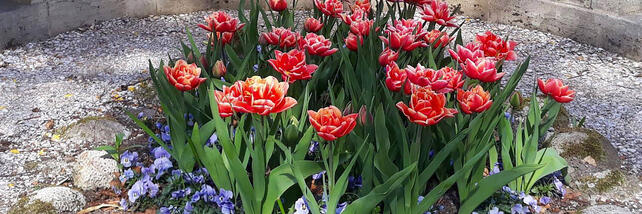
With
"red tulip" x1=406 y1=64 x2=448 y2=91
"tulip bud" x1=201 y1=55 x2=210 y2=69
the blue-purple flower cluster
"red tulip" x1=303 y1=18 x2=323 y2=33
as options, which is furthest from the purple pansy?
"red tulip" x1=406 y1=64 x2=448 y2=91

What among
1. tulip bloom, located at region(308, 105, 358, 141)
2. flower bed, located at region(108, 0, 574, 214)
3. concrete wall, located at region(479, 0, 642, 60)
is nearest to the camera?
tulip bloom, located at region(308, 105, 358, 141)

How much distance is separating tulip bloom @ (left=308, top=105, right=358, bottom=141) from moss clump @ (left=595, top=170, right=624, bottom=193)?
53.8 inches

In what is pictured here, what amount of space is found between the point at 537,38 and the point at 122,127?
295 centimetres

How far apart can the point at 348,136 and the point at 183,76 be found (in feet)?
1.84

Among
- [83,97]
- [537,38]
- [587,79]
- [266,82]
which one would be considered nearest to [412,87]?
[266,82]

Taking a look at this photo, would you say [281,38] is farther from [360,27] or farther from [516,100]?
[516,100]

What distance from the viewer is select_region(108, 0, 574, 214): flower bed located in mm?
1917

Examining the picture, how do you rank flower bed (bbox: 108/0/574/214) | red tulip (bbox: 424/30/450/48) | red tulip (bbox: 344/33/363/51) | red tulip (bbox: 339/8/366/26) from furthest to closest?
red tulip (bbox: 339/8/366/26) → red tulip (bbox: 424/30/450/48) → red tulip (bbox: 344/33/363/51) → flower bed (bbox: 108/0/574/214)

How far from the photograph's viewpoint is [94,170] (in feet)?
8.23

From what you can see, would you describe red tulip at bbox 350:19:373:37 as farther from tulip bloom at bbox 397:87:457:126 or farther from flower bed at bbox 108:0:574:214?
tulip bloom at bbox 397:87:457:126

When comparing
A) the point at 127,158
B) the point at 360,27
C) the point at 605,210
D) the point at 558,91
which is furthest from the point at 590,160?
the point at 127,158

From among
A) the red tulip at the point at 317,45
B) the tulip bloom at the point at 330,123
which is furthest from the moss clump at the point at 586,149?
the tulip bloom at the point at 330,123

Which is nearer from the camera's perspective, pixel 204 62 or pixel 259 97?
pixel 259 97

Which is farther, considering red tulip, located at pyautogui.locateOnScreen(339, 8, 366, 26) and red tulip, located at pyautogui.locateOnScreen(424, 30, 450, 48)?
red tulip, located at pyautogui.locateOnScreen(339, 8, 366, 26)
